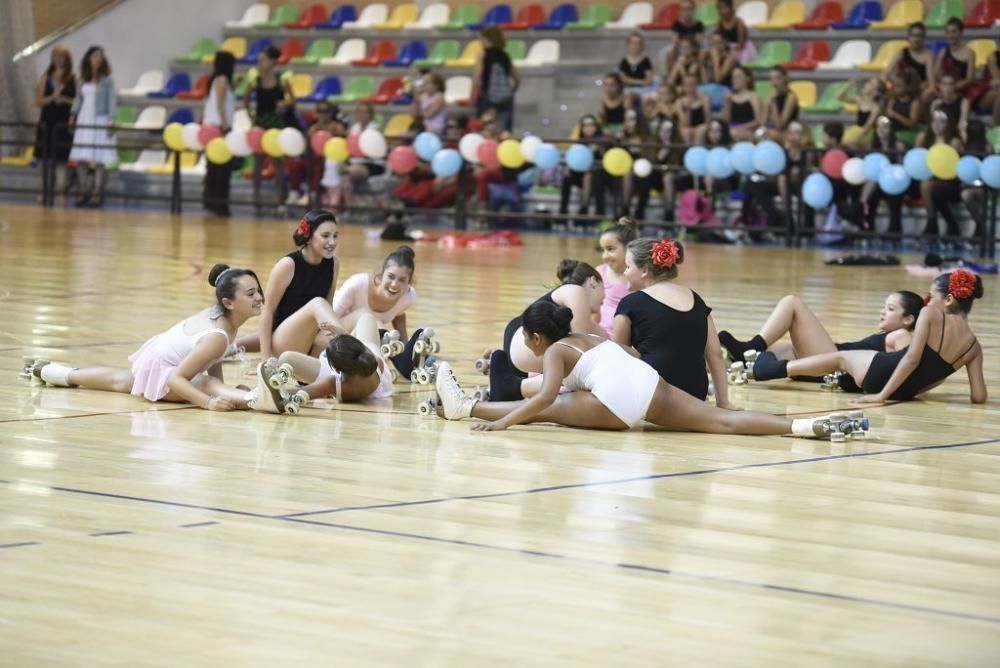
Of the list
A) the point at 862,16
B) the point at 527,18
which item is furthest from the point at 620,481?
the point at 527,18

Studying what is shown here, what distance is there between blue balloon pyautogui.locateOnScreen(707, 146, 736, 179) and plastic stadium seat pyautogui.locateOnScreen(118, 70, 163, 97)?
1039 centimetres

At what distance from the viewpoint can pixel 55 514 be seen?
4.62 meters

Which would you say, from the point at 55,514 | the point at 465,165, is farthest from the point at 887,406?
the point at 465,165

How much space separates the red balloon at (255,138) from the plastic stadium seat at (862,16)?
23.7 ft

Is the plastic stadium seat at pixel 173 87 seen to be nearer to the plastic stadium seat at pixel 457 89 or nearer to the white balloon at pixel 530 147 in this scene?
the plastic stadium seat at pixel 457 89

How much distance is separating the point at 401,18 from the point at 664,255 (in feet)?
59.7

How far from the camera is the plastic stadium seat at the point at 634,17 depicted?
2195cm

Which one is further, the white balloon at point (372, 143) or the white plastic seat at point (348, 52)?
the white plastic seat at point (348, 52)

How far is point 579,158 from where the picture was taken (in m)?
18.3

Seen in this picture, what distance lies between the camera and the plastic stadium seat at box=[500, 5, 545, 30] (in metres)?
22.7

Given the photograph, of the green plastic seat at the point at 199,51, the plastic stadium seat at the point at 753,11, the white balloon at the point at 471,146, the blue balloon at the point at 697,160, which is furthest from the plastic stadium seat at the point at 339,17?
the blue balloon at the point at 697,160

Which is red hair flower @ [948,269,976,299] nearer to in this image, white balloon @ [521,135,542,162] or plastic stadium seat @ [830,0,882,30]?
white balloon @ [521,135,542,162]

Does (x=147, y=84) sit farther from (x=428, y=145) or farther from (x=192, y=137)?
(x=428, y=145)

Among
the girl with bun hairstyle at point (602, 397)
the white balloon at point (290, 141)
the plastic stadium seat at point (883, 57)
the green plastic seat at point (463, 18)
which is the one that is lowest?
the girl with bun hairstyle at point (602, 397)
